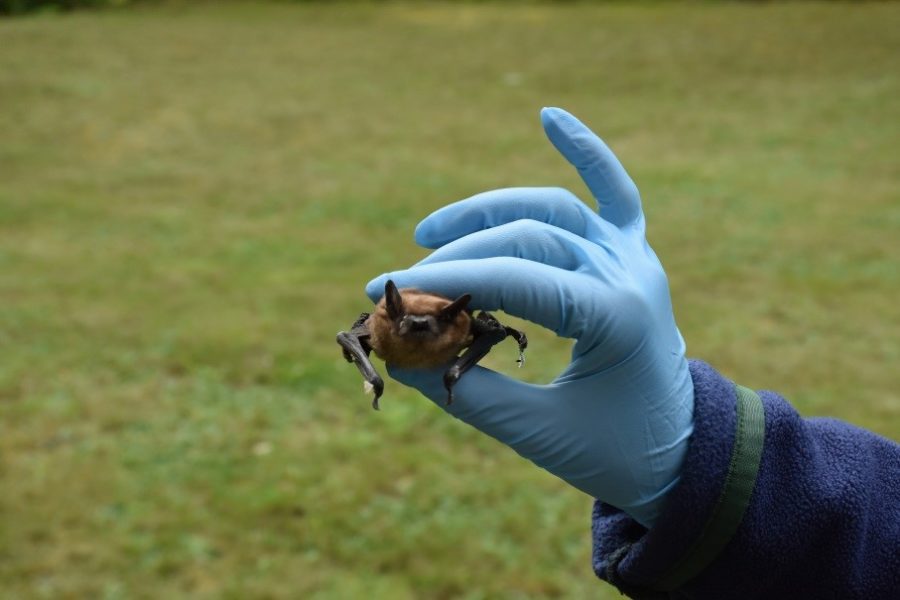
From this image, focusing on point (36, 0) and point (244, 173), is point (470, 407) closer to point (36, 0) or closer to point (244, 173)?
point (244, 173)

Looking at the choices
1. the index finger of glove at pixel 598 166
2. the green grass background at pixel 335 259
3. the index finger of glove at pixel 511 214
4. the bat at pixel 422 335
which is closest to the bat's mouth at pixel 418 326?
the bat at pixel 422 335

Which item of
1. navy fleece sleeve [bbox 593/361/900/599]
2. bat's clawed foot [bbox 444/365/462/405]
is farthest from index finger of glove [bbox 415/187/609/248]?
navy fleece sleeve [bbox 593/361/900/599]

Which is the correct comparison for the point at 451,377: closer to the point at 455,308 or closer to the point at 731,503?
the point at 455,308

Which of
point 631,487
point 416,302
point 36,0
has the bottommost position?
point 36,0

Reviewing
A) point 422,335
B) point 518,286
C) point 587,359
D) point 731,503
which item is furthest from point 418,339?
point 731,503

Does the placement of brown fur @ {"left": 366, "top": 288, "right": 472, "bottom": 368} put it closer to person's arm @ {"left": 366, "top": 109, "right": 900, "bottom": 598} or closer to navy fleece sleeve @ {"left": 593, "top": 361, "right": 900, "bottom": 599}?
person's arm @ {"left": 366, "top": 109, "right": 900, "bottom": 598}

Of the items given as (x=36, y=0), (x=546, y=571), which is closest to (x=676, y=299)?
(x=546, y=571)
